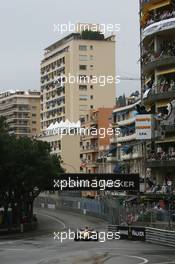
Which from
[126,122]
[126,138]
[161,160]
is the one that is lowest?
[161,160]

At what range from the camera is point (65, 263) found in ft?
108

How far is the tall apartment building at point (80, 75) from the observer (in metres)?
131

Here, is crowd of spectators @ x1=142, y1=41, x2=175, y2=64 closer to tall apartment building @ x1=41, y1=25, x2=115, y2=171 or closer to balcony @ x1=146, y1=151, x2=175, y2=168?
balcony @ x1=146, y1=151, x2=175, y2=168

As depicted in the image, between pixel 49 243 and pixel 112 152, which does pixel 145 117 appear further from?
pixel 112 152

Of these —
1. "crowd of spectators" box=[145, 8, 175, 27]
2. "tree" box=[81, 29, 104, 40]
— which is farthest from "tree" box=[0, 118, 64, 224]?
"tree" box=[81, 29, 104, 40]

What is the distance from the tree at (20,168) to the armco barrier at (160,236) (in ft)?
63.8

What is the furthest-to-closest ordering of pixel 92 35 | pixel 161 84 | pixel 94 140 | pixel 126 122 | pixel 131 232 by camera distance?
pixel 92 35
pixel 94 140
pixel 126 122
pixel 161 84
pixel 131 232

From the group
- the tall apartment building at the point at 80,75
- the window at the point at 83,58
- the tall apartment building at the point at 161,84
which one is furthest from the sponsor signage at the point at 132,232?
the window at the point at 83,58

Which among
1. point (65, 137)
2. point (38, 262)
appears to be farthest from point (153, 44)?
point (65, 137)

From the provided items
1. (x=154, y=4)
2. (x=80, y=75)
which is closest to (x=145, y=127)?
(x=154, y=4)

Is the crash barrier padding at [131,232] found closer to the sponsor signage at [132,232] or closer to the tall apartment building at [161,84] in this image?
the sponsor signage at [132,232]

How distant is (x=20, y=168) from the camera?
66.9m

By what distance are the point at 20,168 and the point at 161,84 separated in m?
16.0

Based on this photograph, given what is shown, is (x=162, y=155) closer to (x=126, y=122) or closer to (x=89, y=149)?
(x=126, y=122)
